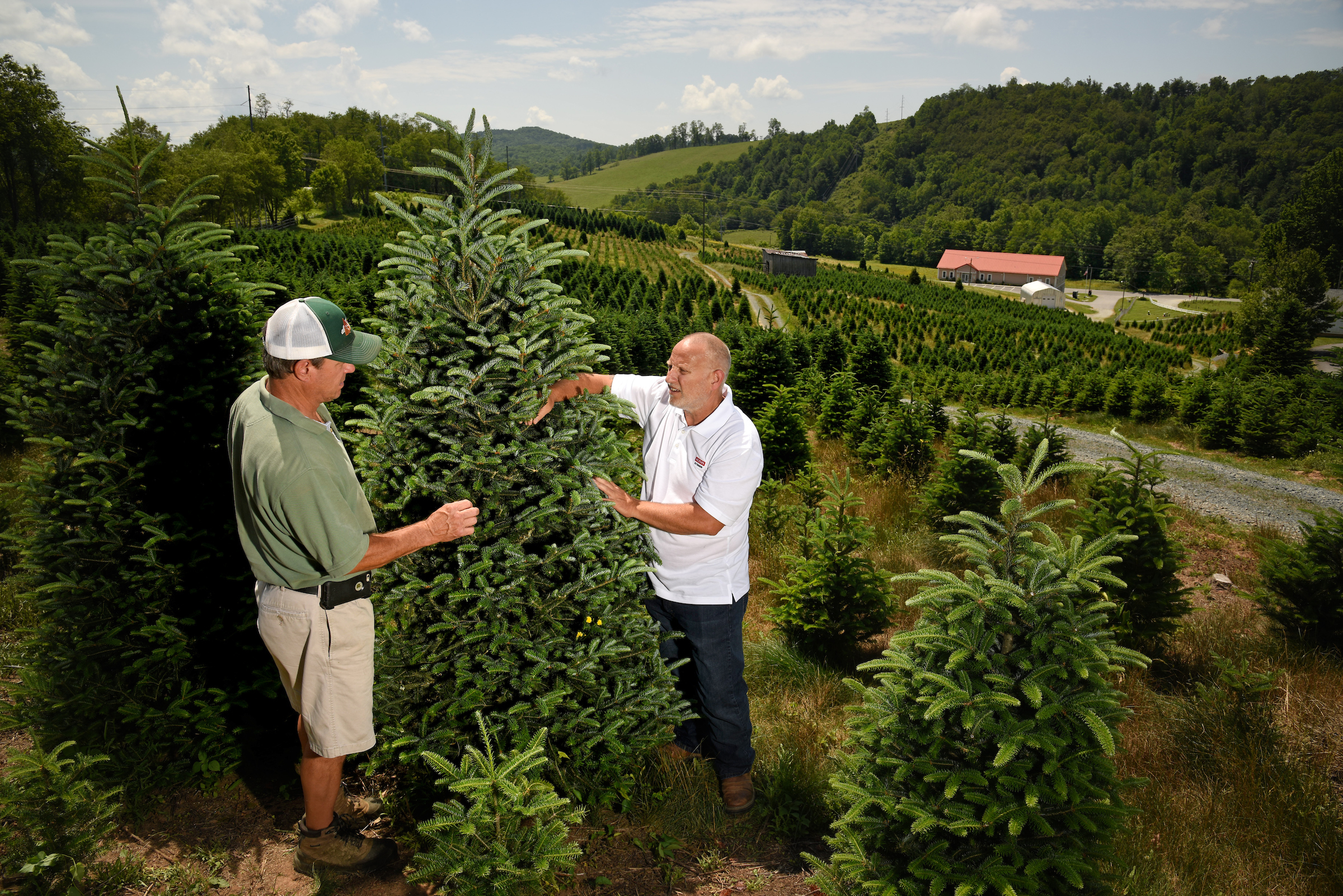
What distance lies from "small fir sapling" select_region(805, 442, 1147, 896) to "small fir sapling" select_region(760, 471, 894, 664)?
311cm

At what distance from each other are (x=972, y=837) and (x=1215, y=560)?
10.1m

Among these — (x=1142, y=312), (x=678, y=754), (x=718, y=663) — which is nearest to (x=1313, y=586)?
(x=718, y=663)

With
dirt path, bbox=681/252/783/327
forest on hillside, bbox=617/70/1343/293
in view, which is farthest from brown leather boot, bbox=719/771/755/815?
forest on hillside, bbox=617/70/1343/293

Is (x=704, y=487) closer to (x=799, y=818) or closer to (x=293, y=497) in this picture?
(x=293, y=497)

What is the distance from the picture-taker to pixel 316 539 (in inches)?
109

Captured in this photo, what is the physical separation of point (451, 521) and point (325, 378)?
2.80ft

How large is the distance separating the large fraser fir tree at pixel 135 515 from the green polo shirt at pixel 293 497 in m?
0.99

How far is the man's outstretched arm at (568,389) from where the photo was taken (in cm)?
323

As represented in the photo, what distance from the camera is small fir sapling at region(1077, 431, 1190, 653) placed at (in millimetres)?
6070

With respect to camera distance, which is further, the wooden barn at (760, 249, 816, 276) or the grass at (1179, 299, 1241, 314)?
the grass at (1179, 299, 1241, 314)

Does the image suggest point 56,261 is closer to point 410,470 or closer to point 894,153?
point 410,470

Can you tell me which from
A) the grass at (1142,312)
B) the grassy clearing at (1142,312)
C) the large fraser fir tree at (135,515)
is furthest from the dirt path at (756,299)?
A: the grass at (1142,312)

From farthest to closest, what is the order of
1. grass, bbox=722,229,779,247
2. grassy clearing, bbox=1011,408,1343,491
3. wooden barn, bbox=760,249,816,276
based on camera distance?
grass, bbox=722,229,779,247
wooden barn, bbox=760,249,816,276
grassy clearing, bbox=1011,408,1343,491

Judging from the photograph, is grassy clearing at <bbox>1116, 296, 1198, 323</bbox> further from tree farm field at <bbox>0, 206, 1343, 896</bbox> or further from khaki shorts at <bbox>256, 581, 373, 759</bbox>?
khaki shorts at <bbox>256, 581, 373, 759</bbox>
